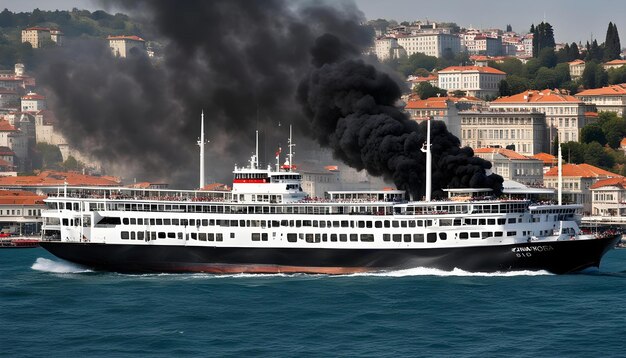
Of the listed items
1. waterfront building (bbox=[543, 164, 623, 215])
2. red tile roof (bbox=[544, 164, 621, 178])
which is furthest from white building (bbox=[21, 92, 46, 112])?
waterfront building (bbox=[543, 164, 623, 215])

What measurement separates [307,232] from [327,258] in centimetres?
160

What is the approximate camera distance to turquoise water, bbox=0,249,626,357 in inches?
2082

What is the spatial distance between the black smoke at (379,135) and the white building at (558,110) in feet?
295

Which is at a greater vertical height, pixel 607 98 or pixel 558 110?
pixel 607 98

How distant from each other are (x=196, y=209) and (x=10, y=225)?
171ft

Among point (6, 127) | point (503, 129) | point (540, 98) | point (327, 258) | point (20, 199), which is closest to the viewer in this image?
point (327, 258)

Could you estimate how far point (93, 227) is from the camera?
7231 cm

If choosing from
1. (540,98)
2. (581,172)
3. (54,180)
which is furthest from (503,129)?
(54,180)

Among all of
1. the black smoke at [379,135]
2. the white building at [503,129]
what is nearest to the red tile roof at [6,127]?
the white building at [503,129]

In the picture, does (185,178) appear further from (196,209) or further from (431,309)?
(431,309)

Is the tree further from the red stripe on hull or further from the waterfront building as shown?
the red stripe on hull

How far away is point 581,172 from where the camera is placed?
5566 inches

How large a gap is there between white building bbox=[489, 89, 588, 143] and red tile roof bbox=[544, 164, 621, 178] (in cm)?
2292

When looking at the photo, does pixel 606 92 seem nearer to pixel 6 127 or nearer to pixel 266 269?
pixel 6 127
